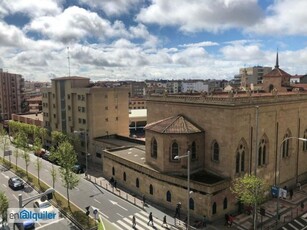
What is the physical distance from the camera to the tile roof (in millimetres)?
47062

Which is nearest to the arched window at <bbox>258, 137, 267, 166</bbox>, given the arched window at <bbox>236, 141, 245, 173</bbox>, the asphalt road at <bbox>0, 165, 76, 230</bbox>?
the arched window at <bbox>236, 141, 245, 173</bbox>

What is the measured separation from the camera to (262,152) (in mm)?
49938

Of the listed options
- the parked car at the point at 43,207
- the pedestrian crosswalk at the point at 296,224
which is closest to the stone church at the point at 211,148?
the pedestrian crosswalk at the point at 296,224

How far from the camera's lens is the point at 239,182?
4053 centimetres

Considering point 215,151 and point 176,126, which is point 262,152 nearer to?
point 215,151

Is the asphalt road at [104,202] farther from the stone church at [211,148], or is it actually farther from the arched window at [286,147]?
the arched window at [286,147]

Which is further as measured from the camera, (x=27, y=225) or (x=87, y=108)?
(x=87, y=108)

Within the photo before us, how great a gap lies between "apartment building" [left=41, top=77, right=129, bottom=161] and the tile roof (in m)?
27.8

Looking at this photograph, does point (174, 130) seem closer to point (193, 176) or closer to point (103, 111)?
point (193, 176)

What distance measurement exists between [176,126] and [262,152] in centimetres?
1510

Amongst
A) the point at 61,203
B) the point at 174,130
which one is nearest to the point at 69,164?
the point at 61,203

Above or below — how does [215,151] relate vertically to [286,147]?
above

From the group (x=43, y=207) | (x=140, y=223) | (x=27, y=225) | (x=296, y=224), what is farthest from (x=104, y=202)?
(x=296, y=224)

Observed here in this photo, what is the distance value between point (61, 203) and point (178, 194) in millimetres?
A: 18467
